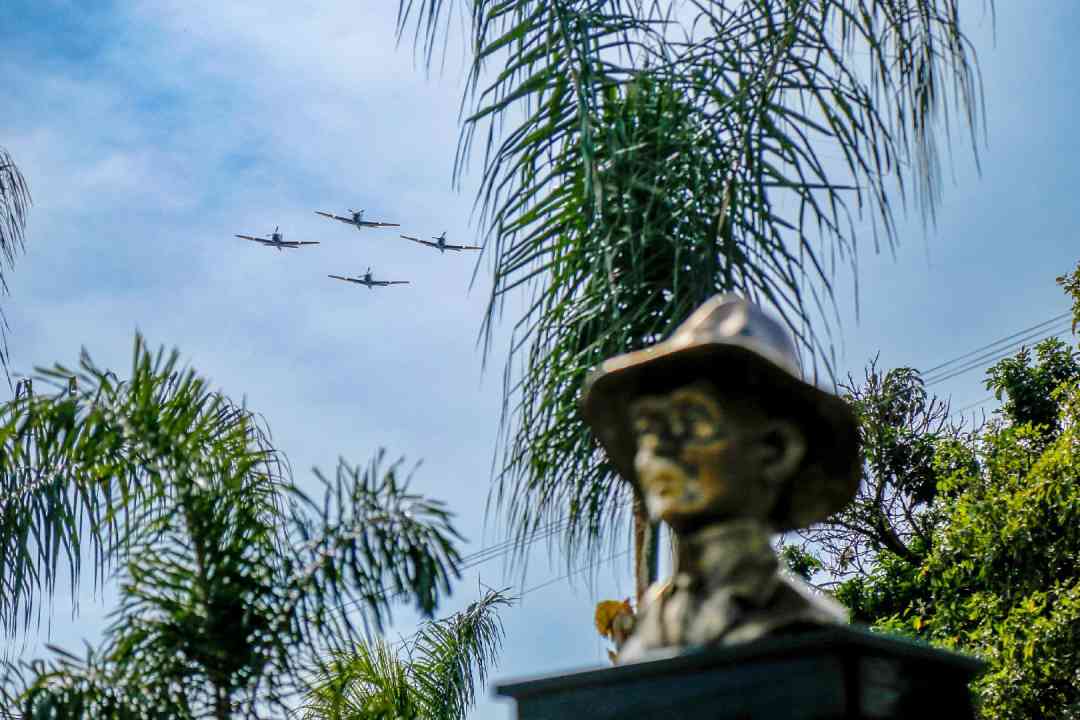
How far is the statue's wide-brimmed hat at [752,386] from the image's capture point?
2.89 metres

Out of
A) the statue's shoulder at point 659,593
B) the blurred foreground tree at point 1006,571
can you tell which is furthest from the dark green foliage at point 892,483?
the statue's shoulder at point 659,593

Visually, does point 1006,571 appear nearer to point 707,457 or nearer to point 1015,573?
point 1015,573

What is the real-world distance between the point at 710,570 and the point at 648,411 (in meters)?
0.36

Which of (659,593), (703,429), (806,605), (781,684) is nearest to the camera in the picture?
(781,684)

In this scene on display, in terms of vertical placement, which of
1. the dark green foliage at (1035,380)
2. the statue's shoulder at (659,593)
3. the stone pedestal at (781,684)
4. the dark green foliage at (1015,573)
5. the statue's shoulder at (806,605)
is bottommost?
the stone pedestal at (781,684)

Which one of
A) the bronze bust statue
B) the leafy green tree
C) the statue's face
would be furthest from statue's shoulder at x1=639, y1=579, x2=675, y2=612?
the leafy green tree

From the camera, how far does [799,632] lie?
8.85ft

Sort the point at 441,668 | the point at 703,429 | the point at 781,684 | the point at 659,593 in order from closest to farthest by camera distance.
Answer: the point at 781,684, the point at 703,429, the point at 659,593, the point at 441,668

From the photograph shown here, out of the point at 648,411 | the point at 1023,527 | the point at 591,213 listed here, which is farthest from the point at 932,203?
the point at 1023,527

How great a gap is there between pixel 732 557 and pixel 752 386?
0.36 meters

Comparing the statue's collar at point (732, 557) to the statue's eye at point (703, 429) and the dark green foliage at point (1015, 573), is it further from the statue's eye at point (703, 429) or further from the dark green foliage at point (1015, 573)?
the dark green foliage at point (1015, 573)

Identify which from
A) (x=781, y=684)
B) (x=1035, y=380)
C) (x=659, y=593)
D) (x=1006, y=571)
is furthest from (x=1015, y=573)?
(x=781, y=684)

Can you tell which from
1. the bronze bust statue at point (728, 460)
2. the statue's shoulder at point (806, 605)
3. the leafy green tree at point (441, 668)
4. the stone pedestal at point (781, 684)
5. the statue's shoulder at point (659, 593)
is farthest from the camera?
the leafy green tree at point (441, 668)

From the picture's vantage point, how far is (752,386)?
9.63 feet
